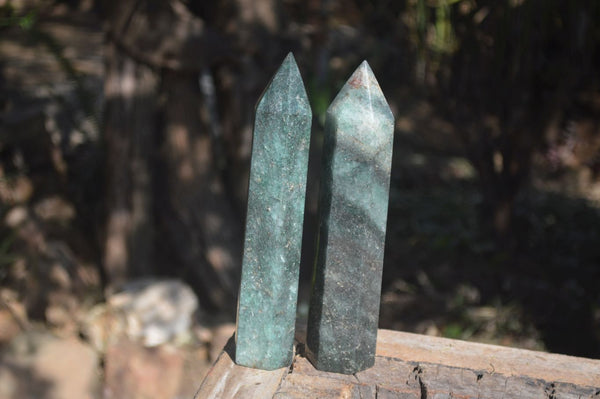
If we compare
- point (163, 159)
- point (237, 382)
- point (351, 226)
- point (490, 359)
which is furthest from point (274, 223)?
point (163, 159)

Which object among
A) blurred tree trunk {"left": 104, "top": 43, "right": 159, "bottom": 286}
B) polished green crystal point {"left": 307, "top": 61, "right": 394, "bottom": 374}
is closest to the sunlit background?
blurred tree trunk {"left": 104, "top": 43, "right": 159, "bottom": 286}

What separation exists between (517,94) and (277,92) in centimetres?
229

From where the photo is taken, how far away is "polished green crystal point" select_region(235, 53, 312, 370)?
1.34m

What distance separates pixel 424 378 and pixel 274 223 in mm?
509

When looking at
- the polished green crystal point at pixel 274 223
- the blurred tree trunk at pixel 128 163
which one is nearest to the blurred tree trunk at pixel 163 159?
the blurred tree trunk at pixel 128 163

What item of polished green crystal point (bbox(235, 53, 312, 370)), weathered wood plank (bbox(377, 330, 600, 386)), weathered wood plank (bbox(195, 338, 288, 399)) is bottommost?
weathered wood plank (bbox(195, 338, 288, 399))

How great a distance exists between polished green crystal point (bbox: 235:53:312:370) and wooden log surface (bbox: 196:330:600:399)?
6 centimetres

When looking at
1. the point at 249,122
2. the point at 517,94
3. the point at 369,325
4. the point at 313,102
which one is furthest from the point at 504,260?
the point at 369,325

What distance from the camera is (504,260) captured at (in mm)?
3543

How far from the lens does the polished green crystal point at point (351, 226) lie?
52.9 inches

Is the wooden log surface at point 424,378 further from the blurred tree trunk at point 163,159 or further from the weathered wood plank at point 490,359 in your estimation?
the blurred tree trunk at point 163,159

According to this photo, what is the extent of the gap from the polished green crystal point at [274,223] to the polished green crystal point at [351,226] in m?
0.06

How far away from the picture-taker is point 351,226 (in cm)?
140

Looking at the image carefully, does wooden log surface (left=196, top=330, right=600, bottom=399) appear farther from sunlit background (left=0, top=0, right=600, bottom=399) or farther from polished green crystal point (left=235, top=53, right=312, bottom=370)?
sunlit background (left=0, top=0, right=600, bottom=399)
